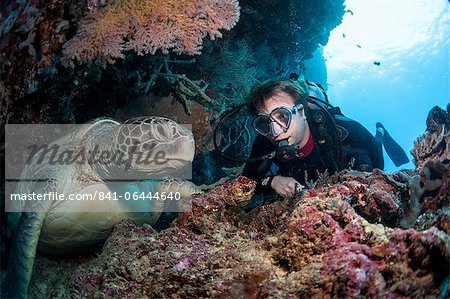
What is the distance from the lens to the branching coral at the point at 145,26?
2549mm

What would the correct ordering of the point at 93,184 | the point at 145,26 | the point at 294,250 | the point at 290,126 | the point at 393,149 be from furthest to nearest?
1. the point at 393,149
2. the point at 290,126
3. the point at 93,184
4. the point at 145,26
5. the point at 294,250

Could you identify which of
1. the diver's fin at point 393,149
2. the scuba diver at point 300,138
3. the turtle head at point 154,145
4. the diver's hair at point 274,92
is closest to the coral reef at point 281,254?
the turtle head at point 154,145

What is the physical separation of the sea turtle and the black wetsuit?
0.79 m

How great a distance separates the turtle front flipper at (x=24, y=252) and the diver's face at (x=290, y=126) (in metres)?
2.18

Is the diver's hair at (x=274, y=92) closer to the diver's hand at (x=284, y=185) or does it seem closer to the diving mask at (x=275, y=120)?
the diving mask at (x=275, y=120)

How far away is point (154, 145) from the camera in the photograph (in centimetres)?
232

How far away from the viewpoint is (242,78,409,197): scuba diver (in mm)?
3074

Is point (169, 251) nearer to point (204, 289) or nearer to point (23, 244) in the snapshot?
point (204, 289)

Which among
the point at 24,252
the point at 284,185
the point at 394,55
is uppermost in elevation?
the point at 394,55

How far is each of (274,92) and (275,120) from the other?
38cm

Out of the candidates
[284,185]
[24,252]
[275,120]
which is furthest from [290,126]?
[24,252]

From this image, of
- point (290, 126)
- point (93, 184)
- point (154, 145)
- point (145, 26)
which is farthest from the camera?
point (290, 126)

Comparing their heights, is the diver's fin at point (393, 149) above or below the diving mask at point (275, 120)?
below

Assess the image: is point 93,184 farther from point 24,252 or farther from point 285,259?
point 285,259
